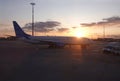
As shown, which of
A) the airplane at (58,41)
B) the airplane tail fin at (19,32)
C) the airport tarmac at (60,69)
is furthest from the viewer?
the airplane tail fin at (19,32)

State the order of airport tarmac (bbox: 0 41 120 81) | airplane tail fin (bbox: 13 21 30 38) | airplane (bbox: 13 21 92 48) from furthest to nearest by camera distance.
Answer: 1. airplane tail fin (bbox: 13 21 30 38)
2. airplane (bbox: 13 21 92 48)
3. airport tarmac (bbox: 0 41 120 81)

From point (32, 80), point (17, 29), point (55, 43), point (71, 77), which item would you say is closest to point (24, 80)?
point (32, 80)

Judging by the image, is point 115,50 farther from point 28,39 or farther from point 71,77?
point 28,39

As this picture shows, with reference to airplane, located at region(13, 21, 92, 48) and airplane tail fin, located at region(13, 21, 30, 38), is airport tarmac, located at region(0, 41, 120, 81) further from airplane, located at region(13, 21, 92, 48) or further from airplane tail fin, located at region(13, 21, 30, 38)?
airplane tail fin, located at region(13, 21, 30, 38)

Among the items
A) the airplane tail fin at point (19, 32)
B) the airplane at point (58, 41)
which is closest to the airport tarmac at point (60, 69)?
the airplane at point (58, 41)

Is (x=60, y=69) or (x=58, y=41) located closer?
(x=60, y=69)

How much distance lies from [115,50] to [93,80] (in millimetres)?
26168

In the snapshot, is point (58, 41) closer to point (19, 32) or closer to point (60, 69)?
point (19, 32)

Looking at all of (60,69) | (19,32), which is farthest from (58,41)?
(60,69)

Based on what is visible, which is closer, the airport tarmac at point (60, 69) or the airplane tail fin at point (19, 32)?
the airport tarmac at point (60, 69)

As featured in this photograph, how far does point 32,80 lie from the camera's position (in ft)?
54.7

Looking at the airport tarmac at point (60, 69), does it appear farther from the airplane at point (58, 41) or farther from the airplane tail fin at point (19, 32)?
the airplane tail fin at point (19, 32)

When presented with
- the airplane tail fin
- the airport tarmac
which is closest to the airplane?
the airplane tail fin

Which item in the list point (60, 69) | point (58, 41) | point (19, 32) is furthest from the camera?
point (19, 32)
